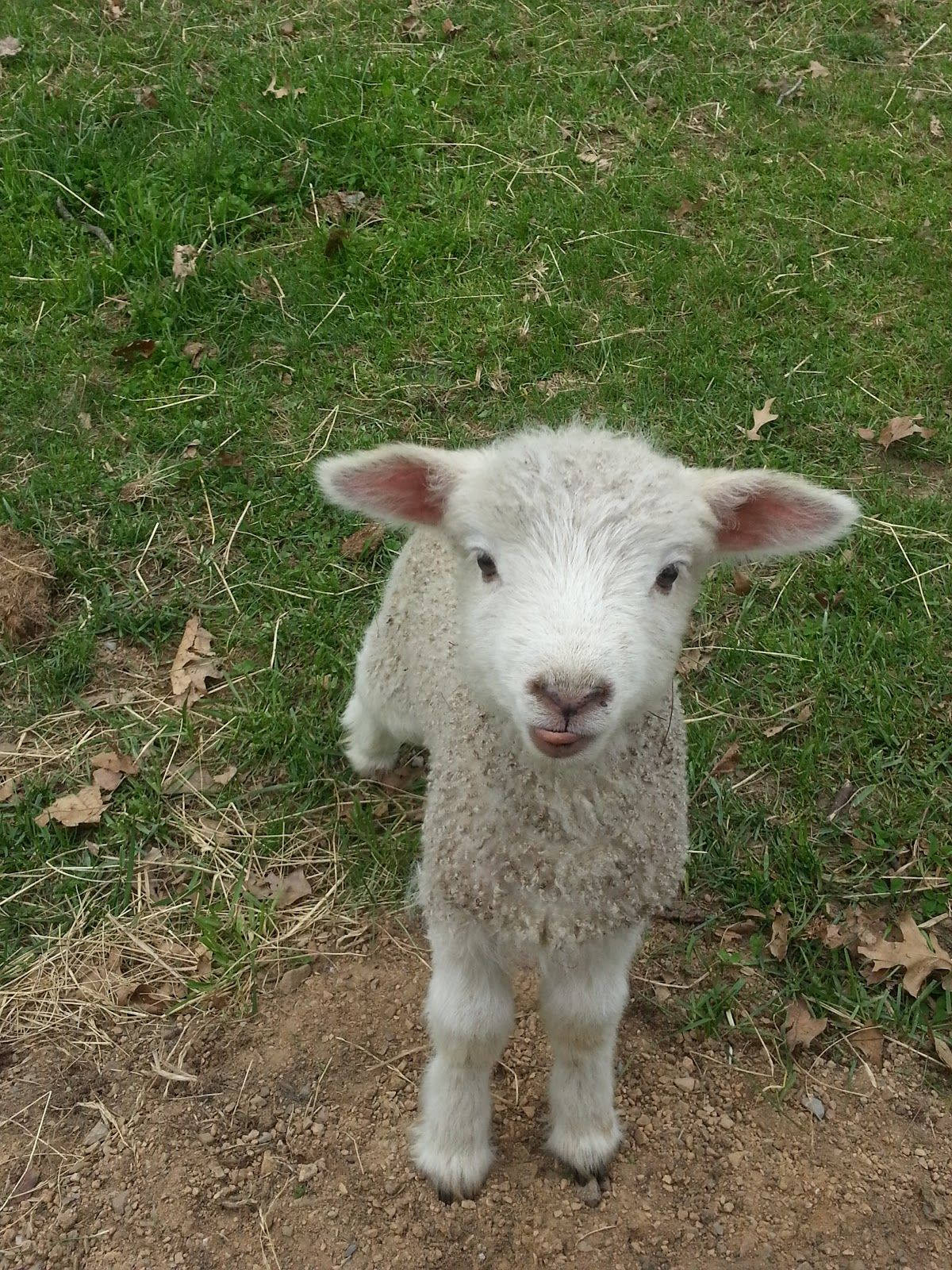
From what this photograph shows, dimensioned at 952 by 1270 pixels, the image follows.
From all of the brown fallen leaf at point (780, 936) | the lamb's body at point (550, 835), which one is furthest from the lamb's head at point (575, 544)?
the brown fallen leaf at point (780, 936)

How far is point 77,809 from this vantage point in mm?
3553

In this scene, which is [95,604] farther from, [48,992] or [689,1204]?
[689,1204]

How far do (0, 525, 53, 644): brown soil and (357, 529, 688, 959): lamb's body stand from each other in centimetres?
231

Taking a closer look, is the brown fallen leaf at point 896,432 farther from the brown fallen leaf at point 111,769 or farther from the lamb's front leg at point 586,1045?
the brown fallen leaf at point 111,769

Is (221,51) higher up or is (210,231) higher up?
(221,51)

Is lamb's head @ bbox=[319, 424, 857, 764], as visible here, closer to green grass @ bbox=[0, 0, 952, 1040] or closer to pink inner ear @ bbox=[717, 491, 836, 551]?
pink inner ear @ bbox=[717, 491, 836, 551]

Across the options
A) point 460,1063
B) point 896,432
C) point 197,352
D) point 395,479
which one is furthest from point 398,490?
point 896,432

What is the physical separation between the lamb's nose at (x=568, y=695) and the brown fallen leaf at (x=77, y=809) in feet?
7.78

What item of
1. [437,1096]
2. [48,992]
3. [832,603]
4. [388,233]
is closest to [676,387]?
[832,603]

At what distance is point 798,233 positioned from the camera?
18.6ft

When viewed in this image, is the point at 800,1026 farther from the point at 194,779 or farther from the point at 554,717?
the point at 194,779

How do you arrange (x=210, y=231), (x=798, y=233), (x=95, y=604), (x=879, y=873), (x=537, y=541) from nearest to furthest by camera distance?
(x=537, y=541) → (x=879, y=873) → (x=95, y=604) → (x=210, y=231) → (x=798, y=233)

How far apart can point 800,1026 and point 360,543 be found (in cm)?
264

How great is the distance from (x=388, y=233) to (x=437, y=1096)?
4529 mm
